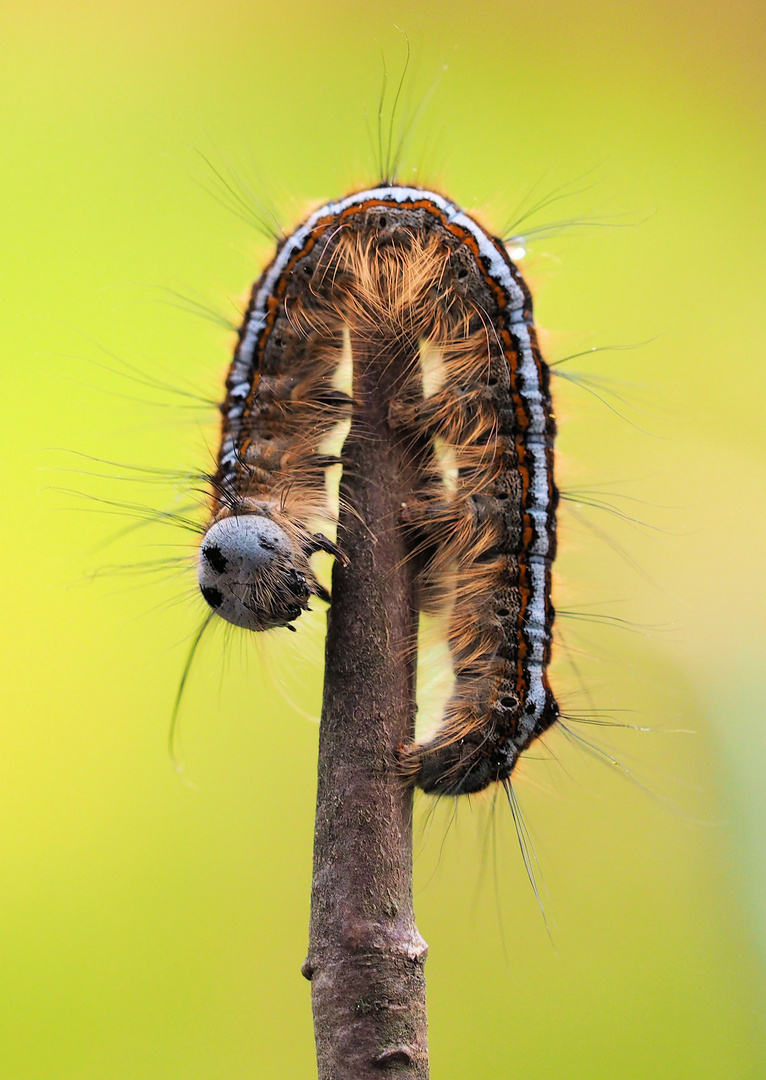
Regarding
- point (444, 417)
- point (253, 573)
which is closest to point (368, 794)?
point (253, 573)

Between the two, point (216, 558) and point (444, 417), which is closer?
point (216, 558)

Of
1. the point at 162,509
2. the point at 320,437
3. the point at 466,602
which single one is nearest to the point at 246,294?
the point at 320,437

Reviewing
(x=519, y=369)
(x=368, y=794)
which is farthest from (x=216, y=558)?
(x=519, y=369)

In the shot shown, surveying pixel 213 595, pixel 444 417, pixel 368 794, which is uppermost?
pixel 444 417

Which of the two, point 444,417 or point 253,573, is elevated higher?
point 444,417

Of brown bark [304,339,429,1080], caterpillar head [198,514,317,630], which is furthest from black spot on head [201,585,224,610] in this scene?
brown bark [304,339,429,1080]

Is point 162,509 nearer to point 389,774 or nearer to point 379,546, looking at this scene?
point 379,546

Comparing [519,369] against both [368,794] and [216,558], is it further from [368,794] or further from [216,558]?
[368,794]

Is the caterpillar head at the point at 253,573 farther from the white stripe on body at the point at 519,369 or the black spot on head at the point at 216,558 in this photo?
the white stripe on body at the point at 519,369
